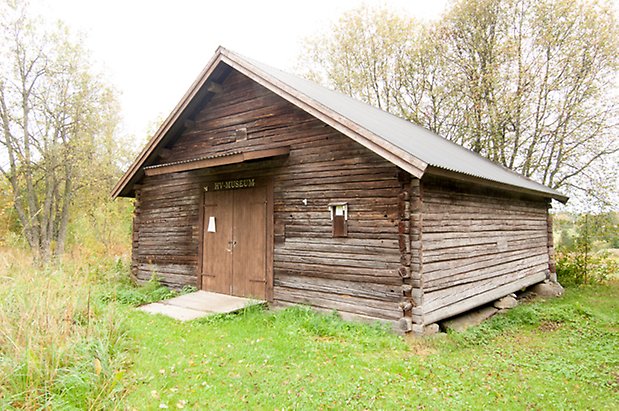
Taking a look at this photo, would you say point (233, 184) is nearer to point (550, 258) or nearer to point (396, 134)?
point (396, 134)

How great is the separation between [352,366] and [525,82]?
56.6ft

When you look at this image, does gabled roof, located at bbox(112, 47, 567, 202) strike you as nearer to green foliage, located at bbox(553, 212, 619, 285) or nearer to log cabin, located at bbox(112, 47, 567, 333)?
log cabin, located at bbox(112, 47, 567, 333)

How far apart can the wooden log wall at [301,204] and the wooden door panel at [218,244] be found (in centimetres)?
40

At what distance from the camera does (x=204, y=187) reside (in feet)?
32.9

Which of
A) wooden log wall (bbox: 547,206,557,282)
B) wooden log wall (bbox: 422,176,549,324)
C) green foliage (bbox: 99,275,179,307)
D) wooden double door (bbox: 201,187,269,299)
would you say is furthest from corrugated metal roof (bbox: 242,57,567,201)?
green foliage (bbox: 99,275,179,307)

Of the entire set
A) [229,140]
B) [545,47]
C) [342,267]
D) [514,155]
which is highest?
[545,47]

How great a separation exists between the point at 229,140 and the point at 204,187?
1404 millimetres

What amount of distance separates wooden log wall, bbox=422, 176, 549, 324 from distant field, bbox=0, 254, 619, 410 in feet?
2.82

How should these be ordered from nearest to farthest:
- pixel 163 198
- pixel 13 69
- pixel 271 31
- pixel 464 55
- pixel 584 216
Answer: pixel 163 198 < pixel 584 216 < pixel 13 69 < pixel 464 55 < pixel 271 31

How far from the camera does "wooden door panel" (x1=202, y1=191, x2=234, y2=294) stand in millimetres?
9328

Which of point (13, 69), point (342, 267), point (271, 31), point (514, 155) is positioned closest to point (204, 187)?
point (342, 267)

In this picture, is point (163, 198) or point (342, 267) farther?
point (163, 198)

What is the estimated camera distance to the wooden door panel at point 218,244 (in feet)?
30.6

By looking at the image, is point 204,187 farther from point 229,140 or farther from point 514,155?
point 514,155
